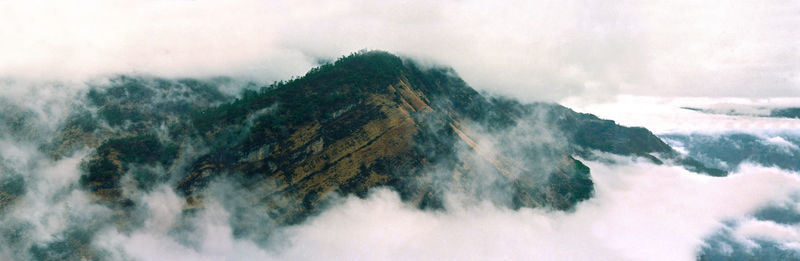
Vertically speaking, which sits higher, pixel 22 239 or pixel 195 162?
pixel 195 162

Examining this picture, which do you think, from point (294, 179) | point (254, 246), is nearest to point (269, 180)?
point (294, 179)

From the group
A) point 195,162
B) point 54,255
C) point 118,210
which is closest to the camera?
point 54,255

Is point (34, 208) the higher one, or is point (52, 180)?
point (52, 180)

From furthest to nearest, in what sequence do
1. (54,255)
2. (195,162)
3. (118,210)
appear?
(195,162), (118,210), (54,255)

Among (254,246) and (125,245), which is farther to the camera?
(254,246)

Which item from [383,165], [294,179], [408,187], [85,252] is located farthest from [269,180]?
[85,252]

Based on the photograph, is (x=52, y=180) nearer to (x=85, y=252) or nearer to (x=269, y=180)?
(x=85, y=252)

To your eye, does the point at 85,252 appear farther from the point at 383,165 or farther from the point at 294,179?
the point at 383,165

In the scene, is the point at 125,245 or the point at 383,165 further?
the point at 383,165

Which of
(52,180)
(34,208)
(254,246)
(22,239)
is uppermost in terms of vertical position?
(52,180)
